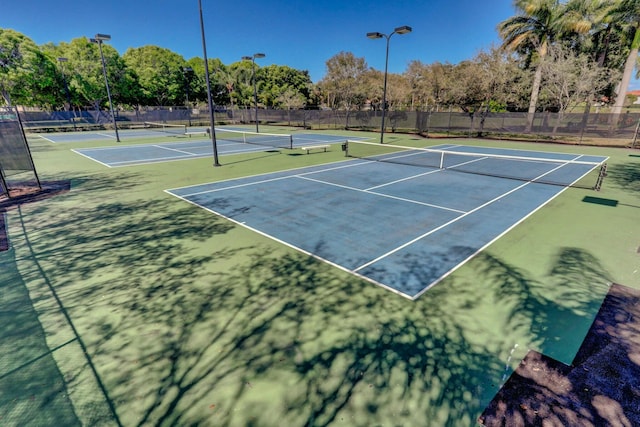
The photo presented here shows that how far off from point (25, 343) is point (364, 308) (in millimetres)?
4874

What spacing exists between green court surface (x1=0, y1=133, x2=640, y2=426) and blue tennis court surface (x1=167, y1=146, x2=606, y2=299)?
0.52 meters

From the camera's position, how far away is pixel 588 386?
11.8ft

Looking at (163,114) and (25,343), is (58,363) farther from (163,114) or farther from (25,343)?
(163,114)

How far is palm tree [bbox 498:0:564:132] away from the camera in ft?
98.8

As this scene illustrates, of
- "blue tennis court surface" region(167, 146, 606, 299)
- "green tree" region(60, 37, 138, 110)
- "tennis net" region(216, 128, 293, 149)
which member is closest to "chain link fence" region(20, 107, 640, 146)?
"green tree" region(60, 37, 138, 110)

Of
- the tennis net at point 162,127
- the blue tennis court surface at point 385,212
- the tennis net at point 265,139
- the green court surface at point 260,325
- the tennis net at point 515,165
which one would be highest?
the tennis net at point 162,127

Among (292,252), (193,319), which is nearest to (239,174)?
(292,252)

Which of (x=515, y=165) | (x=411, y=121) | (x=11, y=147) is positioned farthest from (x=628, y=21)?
(x=11, y=147)

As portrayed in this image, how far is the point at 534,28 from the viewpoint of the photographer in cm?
3120

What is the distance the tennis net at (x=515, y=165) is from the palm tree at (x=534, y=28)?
51.4 feet

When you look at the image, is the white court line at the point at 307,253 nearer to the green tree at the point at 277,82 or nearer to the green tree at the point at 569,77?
the green tree at the point at 569,77

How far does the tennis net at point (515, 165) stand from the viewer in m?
13.4

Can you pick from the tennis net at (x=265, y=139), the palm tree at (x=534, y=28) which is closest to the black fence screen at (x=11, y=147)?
the tennis net at (x=265, y=139)

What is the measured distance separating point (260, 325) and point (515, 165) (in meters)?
17.9
